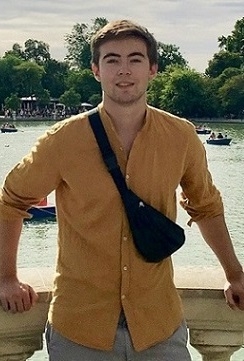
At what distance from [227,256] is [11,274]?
0.60 m

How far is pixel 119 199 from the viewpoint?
7.71 ft

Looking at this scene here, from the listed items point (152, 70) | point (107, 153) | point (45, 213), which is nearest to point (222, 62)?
point (45, 213)

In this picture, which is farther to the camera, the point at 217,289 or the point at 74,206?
the point at 217,289

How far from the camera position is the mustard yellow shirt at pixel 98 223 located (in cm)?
235

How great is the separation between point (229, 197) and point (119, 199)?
27.1m

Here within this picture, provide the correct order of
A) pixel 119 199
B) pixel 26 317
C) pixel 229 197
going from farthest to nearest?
1. pixel 229 197
2. pixel 26 317
3. pixel 119 199

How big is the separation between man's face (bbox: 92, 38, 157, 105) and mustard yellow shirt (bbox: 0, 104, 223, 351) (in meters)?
0.07

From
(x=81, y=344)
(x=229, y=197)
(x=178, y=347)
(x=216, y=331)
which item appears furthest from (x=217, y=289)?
(x=229, y=197)

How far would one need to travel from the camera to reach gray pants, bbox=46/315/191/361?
2369 mm

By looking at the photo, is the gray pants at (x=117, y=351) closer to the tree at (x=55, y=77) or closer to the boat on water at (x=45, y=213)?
the boat on water at (x=45, y=213)

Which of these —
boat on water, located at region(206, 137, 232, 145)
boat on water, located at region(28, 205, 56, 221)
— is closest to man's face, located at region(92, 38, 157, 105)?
boat on water, located at region(28, 205, 56, 221)

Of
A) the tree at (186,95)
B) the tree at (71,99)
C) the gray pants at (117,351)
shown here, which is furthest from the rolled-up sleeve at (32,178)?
the tree at (71,99)

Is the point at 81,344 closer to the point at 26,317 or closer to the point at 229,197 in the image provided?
the point at 26,317

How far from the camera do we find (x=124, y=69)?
236cm
